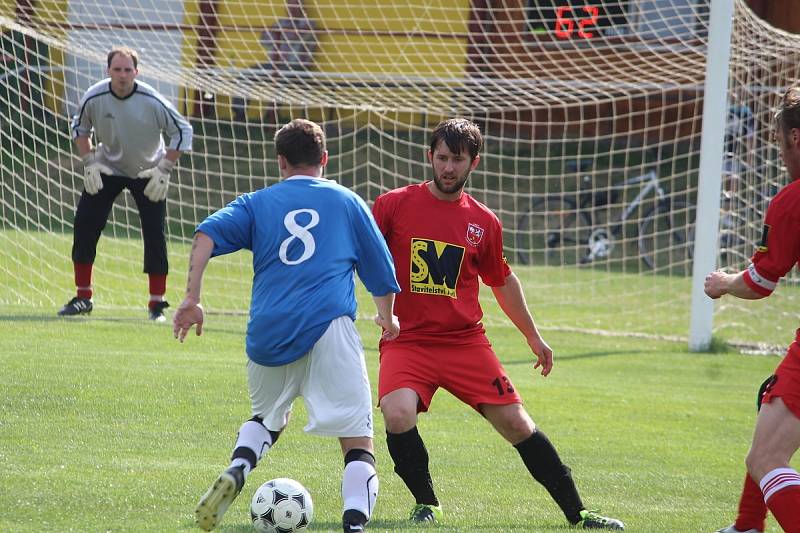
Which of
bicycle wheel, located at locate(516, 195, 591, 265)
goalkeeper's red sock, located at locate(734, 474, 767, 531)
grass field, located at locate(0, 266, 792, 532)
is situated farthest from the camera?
bicycle wheel, located at locate(516, 195, 591, 265)

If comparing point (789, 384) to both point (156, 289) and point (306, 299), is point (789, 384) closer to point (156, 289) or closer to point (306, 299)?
point (306, 299)

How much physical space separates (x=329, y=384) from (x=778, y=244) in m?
1.69

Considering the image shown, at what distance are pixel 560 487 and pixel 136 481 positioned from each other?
1.89 m

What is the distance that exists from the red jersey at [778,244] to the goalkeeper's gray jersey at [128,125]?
6319 millimetres

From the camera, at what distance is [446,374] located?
16.4 feet

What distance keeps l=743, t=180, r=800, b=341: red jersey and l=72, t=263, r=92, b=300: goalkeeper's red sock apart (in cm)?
674

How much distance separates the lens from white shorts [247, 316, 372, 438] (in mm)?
4371

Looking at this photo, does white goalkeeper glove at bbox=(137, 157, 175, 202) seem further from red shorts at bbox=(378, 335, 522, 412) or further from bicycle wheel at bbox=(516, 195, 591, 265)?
bicycle wheel at bbox=(516, 195, 591, 265)

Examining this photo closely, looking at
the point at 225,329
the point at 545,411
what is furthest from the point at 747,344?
the point at 225,329

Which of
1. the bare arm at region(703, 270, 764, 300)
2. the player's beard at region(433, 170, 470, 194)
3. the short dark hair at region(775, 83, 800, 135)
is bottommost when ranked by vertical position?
the bare arm at region(703, 270, 764, 300)

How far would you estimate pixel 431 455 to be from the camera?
655 cm

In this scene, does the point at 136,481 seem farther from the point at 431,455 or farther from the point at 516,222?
the point at 516,222

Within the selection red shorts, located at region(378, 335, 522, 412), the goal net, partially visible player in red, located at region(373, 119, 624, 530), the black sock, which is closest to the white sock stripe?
partially visible player in red, located at region(373, 119, 624, 530)

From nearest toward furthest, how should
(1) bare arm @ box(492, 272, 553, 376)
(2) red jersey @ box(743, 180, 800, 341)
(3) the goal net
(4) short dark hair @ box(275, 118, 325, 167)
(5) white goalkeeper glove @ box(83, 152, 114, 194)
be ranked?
(2) red jersey @ box(743, 180, 800, 341)
(4) short dark hair @ box(275, 118, 325, 167)
(1) bare arm @ box(492, 272, 553, 376)
(5) white goalkeeper glove @ box(83, 152, 114, 194)
(3) the goal net
